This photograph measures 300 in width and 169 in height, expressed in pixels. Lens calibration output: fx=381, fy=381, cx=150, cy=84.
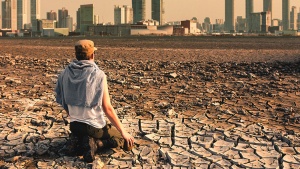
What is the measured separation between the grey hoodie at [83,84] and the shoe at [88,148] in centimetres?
40

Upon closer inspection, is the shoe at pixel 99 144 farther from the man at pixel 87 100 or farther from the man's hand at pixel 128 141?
the man's hand at pixel 128 141

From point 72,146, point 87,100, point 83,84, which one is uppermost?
point 83,84

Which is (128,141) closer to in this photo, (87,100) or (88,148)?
(88,148)

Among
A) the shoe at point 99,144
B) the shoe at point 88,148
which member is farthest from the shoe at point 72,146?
the shoe at point 99,144

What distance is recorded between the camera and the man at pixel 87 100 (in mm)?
4266

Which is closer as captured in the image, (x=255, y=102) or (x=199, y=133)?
(x=199, y=133)

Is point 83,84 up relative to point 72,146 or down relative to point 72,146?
up

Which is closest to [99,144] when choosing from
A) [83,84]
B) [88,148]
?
[88,148]

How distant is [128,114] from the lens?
6758mm

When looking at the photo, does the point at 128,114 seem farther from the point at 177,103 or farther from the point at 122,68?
the point at 122,68

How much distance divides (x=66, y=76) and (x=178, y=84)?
5.81 metres

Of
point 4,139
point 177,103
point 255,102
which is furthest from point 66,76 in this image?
point 255,102

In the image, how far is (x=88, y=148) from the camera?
439 cm

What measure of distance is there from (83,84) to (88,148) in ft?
2.45
